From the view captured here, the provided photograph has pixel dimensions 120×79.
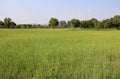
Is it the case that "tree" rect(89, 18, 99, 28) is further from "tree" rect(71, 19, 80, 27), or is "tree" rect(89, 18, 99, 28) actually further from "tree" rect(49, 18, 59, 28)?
"tree" rect(49, 18, 59, 28)

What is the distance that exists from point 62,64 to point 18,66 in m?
1.66

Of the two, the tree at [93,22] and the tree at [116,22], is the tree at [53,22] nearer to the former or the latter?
the tree at [93,22]

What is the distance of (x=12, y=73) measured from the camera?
20.1 ft

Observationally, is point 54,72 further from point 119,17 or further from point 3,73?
point 119,17

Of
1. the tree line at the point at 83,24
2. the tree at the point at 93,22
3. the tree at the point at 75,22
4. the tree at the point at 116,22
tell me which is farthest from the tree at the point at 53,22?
the tree at the point at 116,22

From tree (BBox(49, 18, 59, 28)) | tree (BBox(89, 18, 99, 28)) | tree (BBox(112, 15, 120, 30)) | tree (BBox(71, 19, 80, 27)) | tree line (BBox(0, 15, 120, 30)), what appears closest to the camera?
tree (BBox(112, 15, 120, 30))

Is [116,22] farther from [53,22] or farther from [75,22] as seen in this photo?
[53,22]

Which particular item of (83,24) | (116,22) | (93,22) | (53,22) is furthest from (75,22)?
(116,22)

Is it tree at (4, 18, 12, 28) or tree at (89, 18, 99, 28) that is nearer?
tree at (89, 18, 99, 28)

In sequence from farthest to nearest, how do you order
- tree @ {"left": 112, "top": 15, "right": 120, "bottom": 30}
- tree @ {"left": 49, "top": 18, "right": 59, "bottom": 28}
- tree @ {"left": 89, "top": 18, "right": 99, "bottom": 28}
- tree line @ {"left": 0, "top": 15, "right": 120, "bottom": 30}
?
tree @ {"left": 49, "top": 18, "right": 59, "bottom": 28}
tree @ {"left": 89, "top": 18, "right": 99, "bottom": 28}
tree line @ {"left": 0, "top": 15, "right": 120, "bottom": 30}
tree @ {"left": 112, "top": 15, "right": 120, "bottom": 30}

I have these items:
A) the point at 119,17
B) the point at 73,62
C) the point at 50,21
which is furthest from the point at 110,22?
the point at 73,62

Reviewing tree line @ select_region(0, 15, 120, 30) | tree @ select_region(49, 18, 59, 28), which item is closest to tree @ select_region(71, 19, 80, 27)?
tree line @ select_region(0, 15, 120, 30)

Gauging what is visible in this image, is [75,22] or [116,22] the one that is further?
[75,22]

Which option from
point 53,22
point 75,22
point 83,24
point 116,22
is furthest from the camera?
point 53,22
